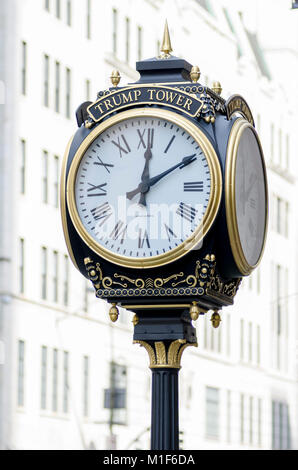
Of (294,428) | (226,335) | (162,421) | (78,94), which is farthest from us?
(294,428)

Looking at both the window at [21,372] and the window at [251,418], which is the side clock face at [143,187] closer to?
the window at [21,372]

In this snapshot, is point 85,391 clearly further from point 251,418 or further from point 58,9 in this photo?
point 251,418

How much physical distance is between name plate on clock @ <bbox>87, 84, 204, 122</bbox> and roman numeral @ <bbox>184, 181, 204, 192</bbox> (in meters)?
0.27

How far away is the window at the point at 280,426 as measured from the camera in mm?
69375

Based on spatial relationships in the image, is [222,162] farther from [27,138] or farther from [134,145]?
→ [27,138]

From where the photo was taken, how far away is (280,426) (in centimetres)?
7119

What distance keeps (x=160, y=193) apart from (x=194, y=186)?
0.44 ft

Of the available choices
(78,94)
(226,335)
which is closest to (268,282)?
(226,335)

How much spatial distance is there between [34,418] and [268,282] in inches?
869

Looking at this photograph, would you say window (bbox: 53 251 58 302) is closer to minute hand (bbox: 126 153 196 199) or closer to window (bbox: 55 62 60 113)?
window (bbox: 55 62 60 113)

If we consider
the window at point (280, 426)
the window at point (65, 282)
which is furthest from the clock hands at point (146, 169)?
the window at point (280, 426)

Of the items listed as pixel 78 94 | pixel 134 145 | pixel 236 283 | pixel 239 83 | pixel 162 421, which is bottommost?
pixel 162 421

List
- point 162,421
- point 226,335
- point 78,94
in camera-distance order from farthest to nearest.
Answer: point 226,335 → point 78,94 → point 162,421

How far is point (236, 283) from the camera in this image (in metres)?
6.42
